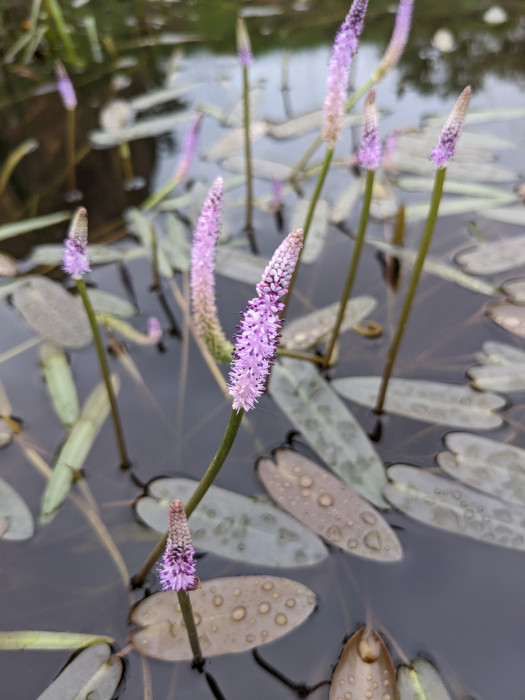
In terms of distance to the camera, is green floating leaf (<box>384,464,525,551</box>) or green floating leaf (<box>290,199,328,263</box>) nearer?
green floating leaf (<box>384,464,525,551</box>)

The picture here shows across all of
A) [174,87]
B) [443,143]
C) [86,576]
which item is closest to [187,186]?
[174,87]

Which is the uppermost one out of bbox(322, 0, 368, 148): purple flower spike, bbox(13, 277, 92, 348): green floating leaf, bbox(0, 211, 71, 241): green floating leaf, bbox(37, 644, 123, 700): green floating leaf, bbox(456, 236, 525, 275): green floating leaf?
bbox(322, 0, 368, 148): purple flower spike

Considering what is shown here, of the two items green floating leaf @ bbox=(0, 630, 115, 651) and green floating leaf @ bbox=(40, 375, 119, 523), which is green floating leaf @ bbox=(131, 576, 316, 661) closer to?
green floating leaf @ bbox=(0, 630, 115, 651)

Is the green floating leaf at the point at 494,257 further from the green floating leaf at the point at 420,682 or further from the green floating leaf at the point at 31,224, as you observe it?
the green floating leaf at the point at 31,224

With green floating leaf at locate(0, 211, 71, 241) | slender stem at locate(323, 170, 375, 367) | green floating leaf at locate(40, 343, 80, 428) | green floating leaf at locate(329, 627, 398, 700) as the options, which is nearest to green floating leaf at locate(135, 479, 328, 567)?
green floating leaf at locate(329, 627, 398, 700)

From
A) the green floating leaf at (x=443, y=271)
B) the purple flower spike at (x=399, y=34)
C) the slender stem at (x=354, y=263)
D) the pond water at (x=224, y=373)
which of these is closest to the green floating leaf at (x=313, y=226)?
the pond water at (x=224, y=373)

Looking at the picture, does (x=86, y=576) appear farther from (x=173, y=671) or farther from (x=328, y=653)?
(x=328, y=653)
